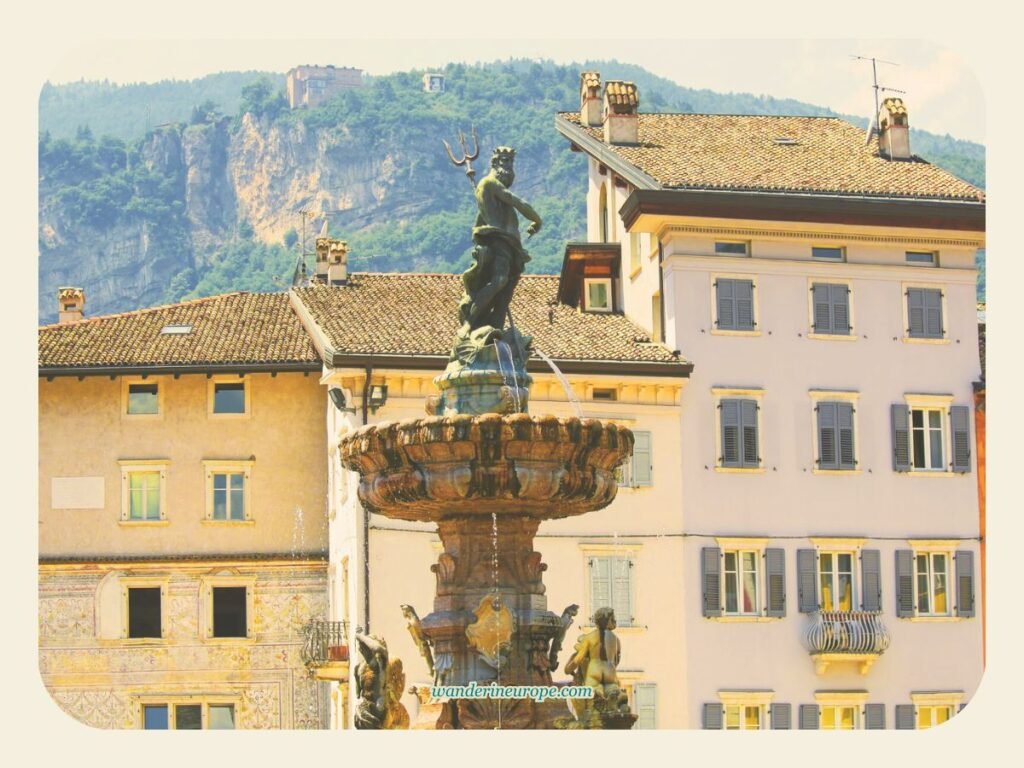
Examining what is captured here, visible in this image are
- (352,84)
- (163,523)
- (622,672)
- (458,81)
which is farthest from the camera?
(352,84)

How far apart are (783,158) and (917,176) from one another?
2.58 metres

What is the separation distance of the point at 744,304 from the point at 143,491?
11.8m

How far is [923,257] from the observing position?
50.8 m

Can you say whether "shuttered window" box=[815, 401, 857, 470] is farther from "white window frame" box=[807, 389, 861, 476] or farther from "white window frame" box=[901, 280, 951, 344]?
"white window frame" box=[901, 280, 951, 344]

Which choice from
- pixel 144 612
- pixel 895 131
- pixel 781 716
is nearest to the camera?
pixel 781 716

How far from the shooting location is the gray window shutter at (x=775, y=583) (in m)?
48.8

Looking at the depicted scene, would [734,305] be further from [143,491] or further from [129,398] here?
[143,491]

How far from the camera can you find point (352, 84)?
258ft

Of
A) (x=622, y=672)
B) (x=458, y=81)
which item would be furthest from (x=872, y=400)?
(x=458, y=81)

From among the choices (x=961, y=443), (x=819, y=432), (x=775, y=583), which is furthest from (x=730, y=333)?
(x=961, y=443)

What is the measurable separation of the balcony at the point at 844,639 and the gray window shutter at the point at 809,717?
680 millimetres

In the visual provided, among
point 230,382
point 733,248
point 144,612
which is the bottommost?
point 144,612

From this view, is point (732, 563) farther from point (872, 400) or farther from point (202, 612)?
point (202, 612)

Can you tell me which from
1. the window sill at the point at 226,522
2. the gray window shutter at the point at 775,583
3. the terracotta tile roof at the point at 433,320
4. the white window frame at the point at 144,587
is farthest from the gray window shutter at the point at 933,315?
the white window frame at the point at 144,587
